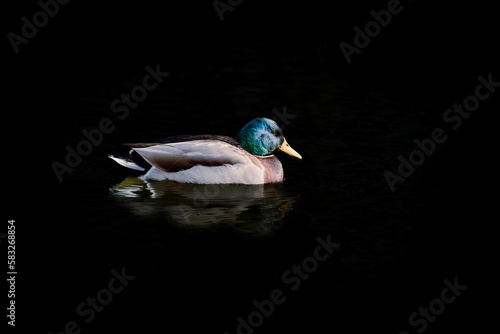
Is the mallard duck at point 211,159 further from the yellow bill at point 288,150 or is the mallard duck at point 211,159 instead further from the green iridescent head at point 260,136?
the yellow bill at point 288,150

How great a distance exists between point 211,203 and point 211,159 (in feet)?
2.63

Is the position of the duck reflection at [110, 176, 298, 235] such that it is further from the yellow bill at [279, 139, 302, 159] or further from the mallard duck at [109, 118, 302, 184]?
the yellow bill at [279, 139, 302, 159]

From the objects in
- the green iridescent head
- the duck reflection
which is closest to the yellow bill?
the green iridescent head

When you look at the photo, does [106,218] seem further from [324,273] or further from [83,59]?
[83,59]

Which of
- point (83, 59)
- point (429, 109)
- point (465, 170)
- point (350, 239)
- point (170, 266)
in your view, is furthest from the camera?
point (83, 59)

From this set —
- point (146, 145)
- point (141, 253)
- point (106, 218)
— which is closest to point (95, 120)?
point (146, 145)

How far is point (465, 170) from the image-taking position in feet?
35.0

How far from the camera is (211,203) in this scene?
9250 mm

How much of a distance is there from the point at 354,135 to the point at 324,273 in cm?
465

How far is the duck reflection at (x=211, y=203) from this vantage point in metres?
8.61

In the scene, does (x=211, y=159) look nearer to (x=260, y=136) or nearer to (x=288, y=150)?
(x=260, y=136)

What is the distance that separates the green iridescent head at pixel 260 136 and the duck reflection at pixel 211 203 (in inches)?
20.4

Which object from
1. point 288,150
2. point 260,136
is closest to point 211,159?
point 260,136

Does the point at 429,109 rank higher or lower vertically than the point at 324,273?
higher
